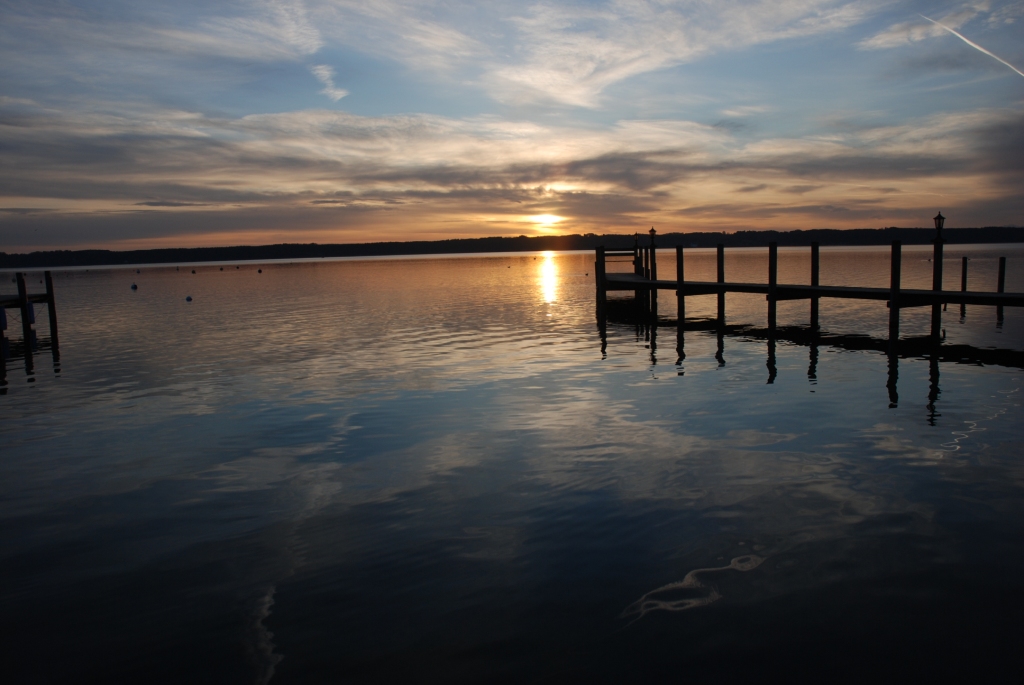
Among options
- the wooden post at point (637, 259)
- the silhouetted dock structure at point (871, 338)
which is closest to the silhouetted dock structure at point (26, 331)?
the silhouetted dock structure at point (871, 338)

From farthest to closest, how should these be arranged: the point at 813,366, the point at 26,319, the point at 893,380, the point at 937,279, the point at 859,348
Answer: the point at 26,319, the point at 937,279, the point at 859,348, the point at 813,366, the point at 893,380

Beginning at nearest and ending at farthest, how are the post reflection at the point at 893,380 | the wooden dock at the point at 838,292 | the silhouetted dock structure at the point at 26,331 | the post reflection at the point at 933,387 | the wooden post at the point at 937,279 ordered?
the post reflection at the point at 933,387, the post reflection at the point at 893,380, the wooden dock at the point at 838,292, the wooden post at the point at 937,279, the silhouetted dock structure at the point at 26,331

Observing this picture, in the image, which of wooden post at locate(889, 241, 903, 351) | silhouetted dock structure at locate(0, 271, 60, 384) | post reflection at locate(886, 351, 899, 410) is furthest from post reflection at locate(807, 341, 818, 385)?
silhouetted dock structure at locate(0, 271, 60, 384)

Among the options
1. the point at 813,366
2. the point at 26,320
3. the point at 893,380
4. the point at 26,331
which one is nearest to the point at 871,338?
the point at 813,366

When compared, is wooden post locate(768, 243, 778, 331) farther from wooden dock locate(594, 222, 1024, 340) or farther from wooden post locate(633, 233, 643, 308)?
wooden post locate(633, 233, 643, 308)

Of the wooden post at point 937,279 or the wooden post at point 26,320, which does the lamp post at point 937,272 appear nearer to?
the wooden post at point 937,279

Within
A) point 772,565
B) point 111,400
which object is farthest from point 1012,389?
point 111,400

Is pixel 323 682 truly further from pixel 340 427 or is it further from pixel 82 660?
pixel 340 427

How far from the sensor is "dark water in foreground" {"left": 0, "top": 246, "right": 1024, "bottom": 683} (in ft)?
18.5

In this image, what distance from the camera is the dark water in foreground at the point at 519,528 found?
564 centimetres

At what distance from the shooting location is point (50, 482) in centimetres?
1046

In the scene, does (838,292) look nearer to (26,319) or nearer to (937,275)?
(937,275)

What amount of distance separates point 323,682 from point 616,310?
111 ft

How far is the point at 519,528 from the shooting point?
26.4 feet
